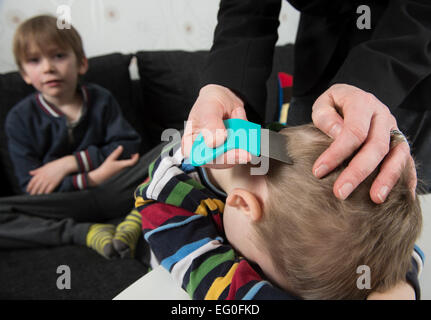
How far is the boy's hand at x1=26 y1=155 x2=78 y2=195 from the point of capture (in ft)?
2.87

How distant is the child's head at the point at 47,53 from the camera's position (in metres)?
0.82

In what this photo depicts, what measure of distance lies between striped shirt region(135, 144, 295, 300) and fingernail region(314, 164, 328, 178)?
152 mm

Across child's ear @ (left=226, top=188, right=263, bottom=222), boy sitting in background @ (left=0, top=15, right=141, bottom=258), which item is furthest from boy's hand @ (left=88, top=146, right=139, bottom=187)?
child's ear @ (left=226, top=188, right=263, bottom=222)

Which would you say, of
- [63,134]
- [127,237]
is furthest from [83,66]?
[127,237]

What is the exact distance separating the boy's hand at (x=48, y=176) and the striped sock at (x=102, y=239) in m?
0.19

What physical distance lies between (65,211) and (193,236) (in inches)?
24.6

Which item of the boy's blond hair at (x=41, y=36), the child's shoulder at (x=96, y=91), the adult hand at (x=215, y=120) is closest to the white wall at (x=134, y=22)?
the boy's blond hair at (x=41, y=36)

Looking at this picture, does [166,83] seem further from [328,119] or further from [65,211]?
[328,119]

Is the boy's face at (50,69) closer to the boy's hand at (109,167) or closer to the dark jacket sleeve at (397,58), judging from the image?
the boy's hand at (109,167)

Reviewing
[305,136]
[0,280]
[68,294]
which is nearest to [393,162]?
[305,136]

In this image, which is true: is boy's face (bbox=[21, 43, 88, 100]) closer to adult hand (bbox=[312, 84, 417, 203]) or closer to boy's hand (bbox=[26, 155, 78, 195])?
boy's hand (bbox=[26, 155, 78, 195])

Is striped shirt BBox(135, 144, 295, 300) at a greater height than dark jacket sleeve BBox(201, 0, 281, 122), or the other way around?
dark jacket sleeve BBox(201, 0, 281, 122)
